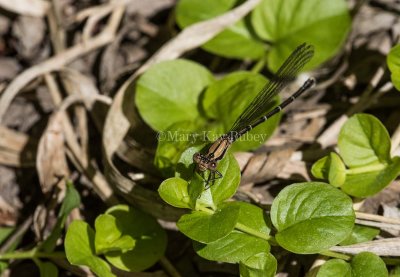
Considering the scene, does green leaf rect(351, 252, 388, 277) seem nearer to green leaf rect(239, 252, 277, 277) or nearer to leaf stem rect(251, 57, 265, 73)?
green leaf rect(239, 252, 277, 277)

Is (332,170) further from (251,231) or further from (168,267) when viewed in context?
(168,267)

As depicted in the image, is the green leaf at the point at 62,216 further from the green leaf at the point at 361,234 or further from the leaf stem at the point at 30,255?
the green leaf at the point at 361,234

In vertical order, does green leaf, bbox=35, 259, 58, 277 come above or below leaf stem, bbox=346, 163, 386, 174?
below

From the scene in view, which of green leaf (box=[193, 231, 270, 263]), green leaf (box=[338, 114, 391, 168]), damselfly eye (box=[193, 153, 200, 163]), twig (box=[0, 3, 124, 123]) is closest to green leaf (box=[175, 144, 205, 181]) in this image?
damselfly eye (box=[193, 153, 200, 163])

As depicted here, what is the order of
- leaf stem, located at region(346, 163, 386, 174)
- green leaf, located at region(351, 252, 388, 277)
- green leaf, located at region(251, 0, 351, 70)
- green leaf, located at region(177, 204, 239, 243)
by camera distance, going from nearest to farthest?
green leaf, located at region(177, 204, 239, 243) → green leaf, located at region(351, 252, 388, 277) → leaf stem, located at region(346, 163, 386, 174) → green leaf, located at region(251, 0, 351, 70)

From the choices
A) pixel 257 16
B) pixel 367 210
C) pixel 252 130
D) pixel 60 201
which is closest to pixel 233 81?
pixel 252 130

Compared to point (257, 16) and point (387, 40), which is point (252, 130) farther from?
point (387, 40)
